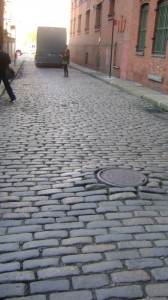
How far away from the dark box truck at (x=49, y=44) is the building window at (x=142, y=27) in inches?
514

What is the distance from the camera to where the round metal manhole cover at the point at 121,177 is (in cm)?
512

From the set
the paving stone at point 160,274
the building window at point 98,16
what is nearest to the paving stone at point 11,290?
the paving stone at point 160,274

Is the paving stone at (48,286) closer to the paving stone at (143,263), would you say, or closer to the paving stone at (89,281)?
the paving stone at (89,281)

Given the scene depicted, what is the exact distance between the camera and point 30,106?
11.4 m

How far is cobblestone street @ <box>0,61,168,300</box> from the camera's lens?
297cm

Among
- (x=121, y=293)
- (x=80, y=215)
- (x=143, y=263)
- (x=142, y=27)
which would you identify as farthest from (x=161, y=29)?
(x=121, y=293)

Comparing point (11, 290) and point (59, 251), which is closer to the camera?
point (11, 290)

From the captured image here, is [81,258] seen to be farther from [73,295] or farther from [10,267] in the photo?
[10,267]

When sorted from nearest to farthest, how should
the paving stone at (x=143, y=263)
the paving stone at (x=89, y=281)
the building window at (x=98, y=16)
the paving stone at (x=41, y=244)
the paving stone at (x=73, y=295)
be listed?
the paving stone at (x=73, y=295), the paving stone at (x=89, y=281), the paving stone at (x=143, y=263), the paving stone at (x=41, y=244), the building window at (x=98, y=16)

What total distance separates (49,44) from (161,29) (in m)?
16.5

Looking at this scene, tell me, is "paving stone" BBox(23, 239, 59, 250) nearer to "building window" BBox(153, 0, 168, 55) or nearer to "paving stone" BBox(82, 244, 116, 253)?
"paving stone" BBox(82, 244, 116, 253)

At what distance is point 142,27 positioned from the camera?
743 inches

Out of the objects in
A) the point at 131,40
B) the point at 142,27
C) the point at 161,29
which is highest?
the point at 142,27

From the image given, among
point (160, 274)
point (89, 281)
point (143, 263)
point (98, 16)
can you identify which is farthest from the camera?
point (98, 16)
